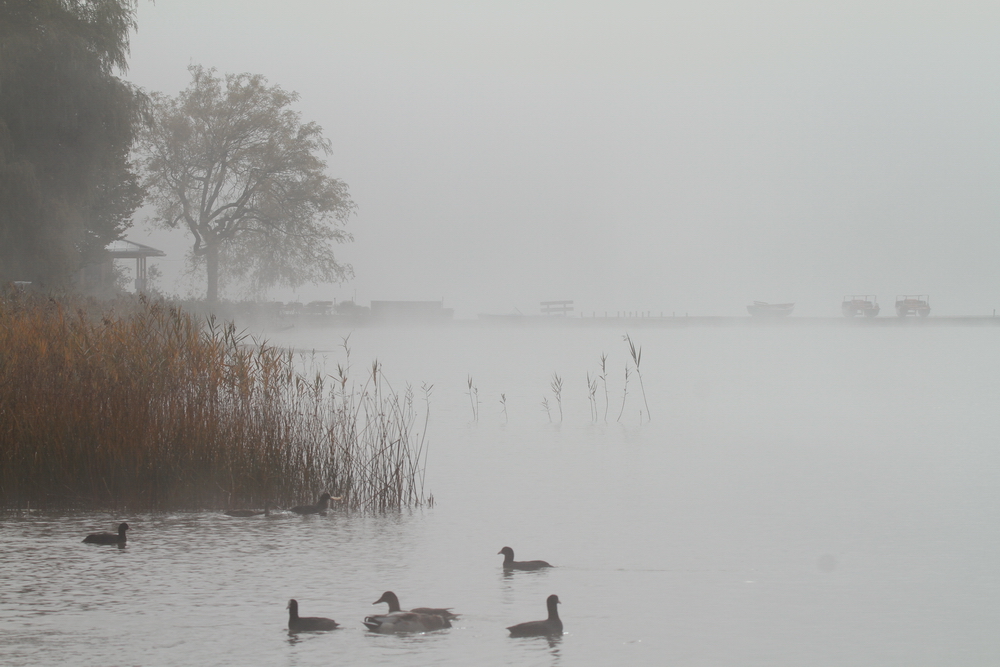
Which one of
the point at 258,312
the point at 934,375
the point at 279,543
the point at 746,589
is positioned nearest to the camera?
the point at 746,589

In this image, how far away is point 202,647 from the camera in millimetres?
6336

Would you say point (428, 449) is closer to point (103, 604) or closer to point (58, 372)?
point (58, 372)

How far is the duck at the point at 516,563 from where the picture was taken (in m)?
8.52

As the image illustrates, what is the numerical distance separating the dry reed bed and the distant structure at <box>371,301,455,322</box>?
289 feet

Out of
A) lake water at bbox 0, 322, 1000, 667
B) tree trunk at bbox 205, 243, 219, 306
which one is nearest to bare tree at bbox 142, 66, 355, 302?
tree trunk at bbox 205, 243, 219, 306

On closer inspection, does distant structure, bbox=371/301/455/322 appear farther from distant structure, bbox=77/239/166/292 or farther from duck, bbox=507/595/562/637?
duck, bbox=507/595/562/637

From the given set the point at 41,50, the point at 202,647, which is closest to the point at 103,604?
the point at 202,647

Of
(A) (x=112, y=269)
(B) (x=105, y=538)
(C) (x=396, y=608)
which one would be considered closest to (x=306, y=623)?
(C) (x=396, y=608)

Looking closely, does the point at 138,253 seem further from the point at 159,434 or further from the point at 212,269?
the point at 159,434

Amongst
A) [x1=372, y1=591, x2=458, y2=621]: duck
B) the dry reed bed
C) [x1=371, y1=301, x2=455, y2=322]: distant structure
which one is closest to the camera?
[x1=372, y1=591, x2=458, y2=621]: duck

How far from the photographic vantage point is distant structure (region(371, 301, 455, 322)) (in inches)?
4013

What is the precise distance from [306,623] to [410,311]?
100928 millimetres

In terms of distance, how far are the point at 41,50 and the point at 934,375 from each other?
99.4ft

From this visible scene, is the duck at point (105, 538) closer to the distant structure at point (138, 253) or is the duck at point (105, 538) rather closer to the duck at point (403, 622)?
the duck at point (403, 622)
